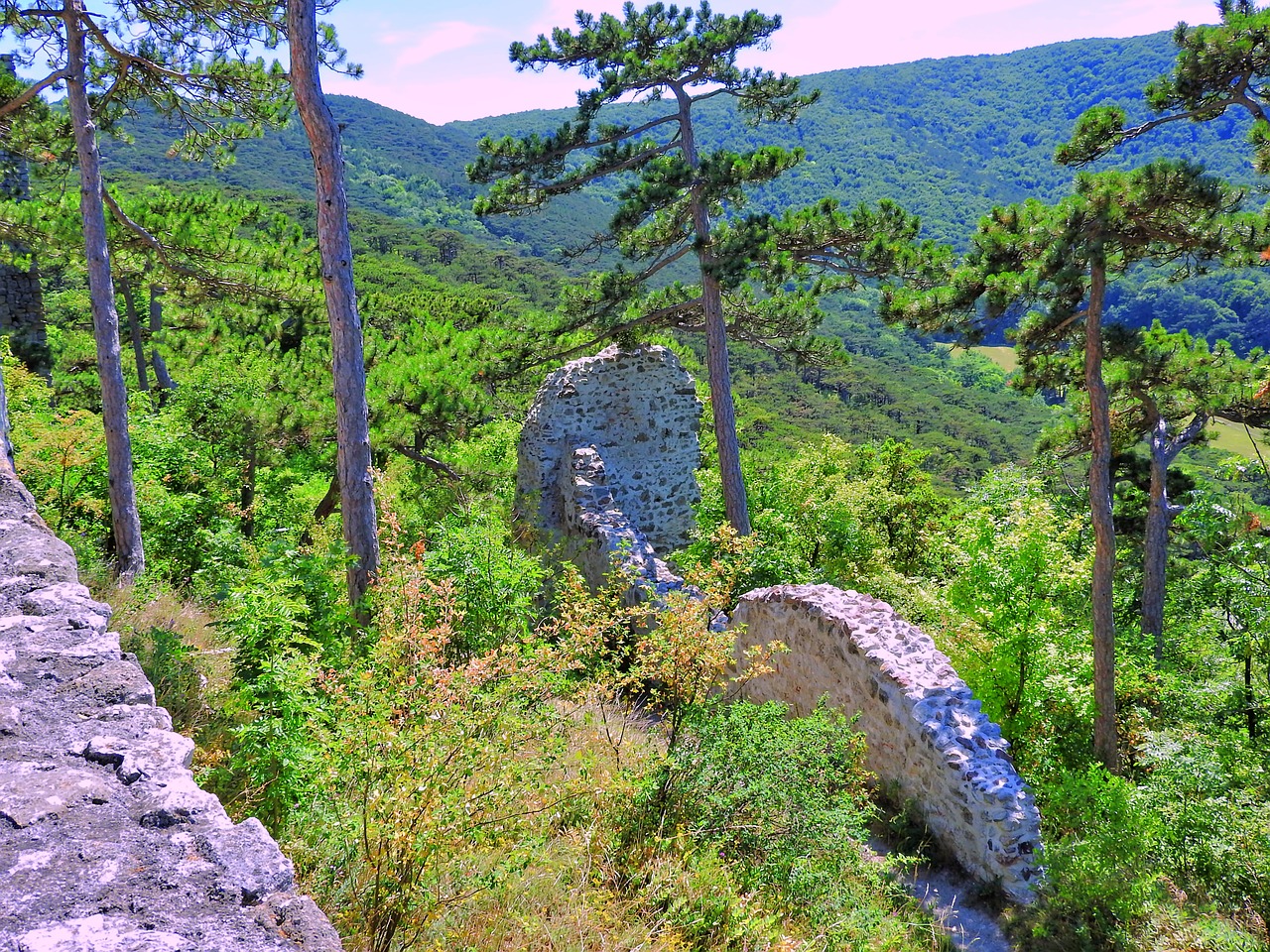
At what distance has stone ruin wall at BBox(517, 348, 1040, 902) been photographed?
5.84 metres

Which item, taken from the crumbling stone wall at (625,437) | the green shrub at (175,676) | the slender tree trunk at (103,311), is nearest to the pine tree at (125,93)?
the slender tree trunk at (103,311)

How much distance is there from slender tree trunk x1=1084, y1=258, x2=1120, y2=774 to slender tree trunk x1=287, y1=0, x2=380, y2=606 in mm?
6778

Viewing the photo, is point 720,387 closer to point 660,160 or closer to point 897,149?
point 660,160

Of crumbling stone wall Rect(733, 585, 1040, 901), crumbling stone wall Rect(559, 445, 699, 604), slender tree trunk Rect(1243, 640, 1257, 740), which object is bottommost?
slender tree trunk Rect(1243, 640, 1257, 740)

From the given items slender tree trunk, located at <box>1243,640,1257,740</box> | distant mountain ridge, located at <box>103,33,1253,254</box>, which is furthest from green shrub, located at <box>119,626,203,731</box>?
distant mountain ridge, located at <box>103,33,1253,254</box>

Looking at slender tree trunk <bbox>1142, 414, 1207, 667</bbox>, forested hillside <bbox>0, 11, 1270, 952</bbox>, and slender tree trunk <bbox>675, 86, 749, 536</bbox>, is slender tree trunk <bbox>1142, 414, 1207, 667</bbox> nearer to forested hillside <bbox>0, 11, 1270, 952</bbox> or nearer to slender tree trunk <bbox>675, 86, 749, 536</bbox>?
forested hillside <bbox>0, 11, 1270, 952</bbox>

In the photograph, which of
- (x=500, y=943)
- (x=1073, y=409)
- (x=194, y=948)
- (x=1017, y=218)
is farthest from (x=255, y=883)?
(x=1073, y=409)

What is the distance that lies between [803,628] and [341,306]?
16.5 ft

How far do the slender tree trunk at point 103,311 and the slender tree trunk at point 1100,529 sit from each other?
29.0 feet

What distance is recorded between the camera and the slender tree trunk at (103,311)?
20.8 feet

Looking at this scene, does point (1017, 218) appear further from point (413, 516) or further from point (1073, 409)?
point (413, 516)

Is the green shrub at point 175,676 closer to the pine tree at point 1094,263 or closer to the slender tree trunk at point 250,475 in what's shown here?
the slender tree trunk at point 250,475

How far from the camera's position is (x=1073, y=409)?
12703 mm

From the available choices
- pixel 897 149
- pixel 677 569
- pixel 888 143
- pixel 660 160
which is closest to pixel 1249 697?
pixel 677 569
